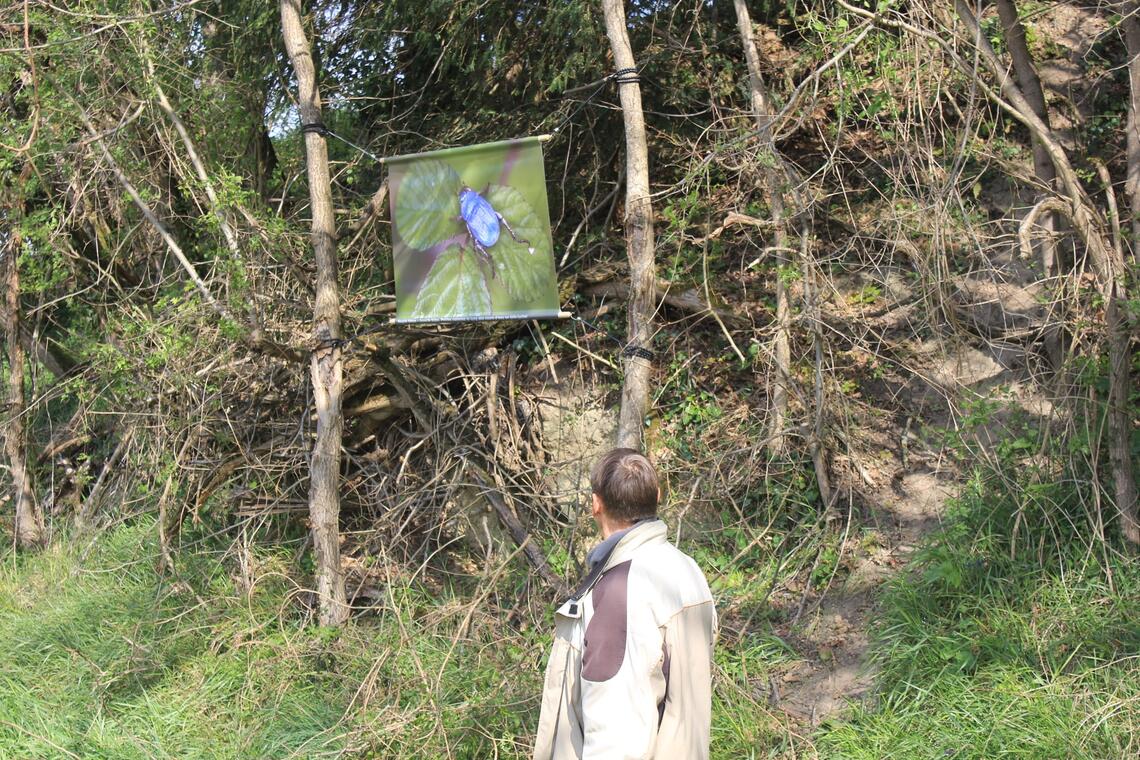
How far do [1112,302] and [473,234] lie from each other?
3206 millimetres

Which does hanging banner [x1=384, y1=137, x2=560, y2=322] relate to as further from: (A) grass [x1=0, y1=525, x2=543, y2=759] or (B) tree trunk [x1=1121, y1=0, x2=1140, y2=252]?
(B) tree trunk [x1=1121, y1=0, x2=1140, y2=252]

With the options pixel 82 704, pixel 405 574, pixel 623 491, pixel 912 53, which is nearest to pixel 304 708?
pixel 405 574

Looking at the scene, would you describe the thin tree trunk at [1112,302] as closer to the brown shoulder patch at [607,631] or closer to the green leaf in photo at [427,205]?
the green leaf in photo at [427,205]

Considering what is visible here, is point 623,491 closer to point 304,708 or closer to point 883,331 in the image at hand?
point 304,708

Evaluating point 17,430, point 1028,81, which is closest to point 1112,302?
point 1028,81

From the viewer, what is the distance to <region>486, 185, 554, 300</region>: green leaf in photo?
558 centimetres

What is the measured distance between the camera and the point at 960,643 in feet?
14.3

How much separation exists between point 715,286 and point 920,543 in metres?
2.12

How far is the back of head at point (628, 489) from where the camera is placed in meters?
2.73

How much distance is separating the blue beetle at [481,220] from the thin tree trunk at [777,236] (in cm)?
144

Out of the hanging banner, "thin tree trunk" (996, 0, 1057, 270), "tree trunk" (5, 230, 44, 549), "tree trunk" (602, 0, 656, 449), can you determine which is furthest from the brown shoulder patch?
"tree trunk" (5, 230, 44, 549)

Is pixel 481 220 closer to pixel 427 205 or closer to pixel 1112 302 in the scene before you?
pixel 427 205

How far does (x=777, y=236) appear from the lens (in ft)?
19.6

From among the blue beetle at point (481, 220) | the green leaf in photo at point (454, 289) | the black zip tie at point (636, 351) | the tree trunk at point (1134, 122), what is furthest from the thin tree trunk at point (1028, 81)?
→ the green leaf in photo at point (454, 289)
